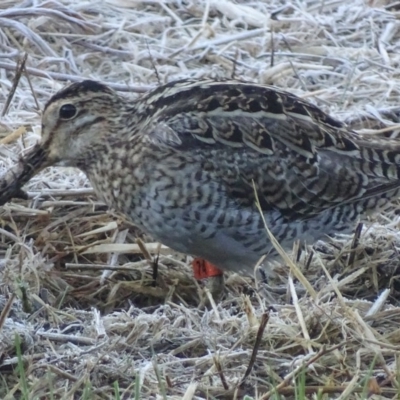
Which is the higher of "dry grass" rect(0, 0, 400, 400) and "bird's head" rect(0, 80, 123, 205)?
"bird's head" rect(0, 80, 123, 205)

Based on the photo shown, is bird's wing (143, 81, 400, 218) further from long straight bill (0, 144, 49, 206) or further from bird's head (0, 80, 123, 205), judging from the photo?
long straight bill (0, 144, 49, 206)

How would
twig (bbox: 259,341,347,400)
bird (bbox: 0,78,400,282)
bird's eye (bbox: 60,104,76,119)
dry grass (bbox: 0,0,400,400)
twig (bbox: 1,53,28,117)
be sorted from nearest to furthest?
twig (bbox: 259,341,347,400), dry grass (bbox: 0,0,400,400), bird (bbox: 0,78,400,282), bird's eye (bbox: 60,104,76,119), twig (bbox: 1,53,28,117)

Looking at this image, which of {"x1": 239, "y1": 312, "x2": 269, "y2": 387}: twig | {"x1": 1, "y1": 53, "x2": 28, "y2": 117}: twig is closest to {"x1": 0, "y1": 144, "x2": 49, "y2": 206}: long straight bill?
{"x1": 1, "y1": 53, "x2": 28, "y2": 117}: twig

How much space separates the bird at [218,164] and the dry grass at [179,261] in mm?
227

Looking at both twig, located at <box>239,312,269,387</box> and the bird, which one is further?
the bird

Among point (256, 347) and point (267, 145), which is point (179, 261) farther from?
point (256, 347)

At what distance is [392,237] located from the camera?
511cm

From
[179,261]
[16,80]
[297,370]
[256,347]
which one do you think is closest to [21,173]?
[179,261]

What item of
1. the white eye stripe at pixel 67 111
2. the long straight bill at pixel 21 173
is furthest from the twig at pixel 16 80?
the white eye stripe at pixel 67 111

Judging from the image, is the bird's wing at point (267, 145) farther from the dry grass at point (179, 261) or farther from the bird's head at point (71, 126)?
the dry grass at point (179, 261)

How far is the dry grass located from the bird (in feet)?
0.74

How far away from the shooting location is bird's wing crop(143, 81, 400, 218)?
14.8 feet

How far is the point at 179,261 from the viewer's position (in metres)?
5.11

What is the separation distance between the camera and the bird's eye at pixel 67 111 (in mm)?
4645
